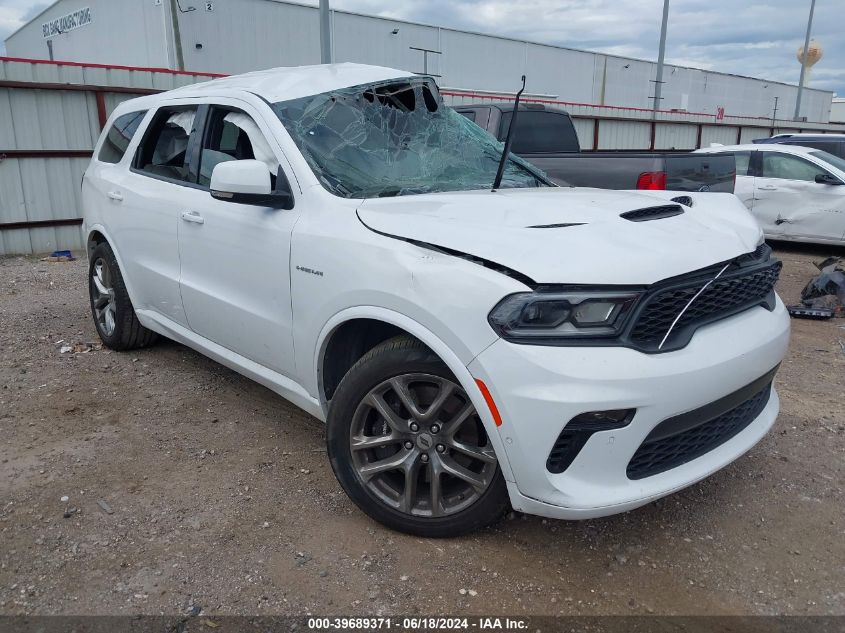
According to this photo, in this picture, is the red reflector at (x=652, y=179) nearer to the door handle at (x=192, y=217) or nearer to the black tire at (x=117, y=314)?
the door handle at (x=192, y=217)

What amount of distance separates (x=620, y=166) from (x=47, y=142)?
808 centimetres

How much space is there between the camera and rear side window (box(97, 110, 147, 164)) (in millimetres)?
4750

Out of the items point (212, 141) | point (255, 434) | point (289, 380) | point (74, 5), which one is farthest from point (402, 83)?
point (74, 5)

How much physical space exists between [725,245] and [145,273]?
3.35 metres

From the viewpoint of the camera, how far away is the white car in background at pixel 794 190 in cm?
916

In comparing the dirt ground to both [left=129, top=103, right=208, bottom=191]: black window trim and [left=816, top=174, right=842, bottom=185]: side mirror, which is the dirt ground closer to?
[left=129, top=103, right=208, bottom=191]: black window trim

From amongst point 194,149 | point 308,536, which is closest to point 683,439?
point 308,536

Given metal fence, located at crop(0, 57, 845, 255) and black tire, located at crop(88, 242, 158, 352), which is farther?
metal fence, located at crop(0, 57, 845, 255)

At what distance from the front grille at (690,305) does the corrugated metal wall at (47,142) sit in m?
9.97

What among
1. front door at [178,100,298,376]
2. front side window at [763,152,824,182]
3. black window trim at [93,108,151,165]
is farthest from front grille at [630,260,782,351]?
front side window at [763,152,824,182]

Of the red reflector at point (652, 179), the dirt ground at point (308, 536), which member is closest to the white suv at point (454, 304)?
the dirt ground at point (308, 536)

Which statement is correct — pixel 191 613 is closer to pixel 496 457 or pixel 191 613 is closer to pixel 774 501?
pixel 496 457

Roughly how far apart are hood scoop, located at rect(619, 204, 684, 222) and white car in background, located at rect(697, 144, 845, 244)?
23.8ft

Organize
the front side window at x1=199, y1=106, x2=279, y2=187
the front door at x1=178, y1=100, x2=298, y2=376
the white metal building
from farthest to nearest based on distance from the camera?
the white metal building, the front side window at x1=199, y1=106, x2=279, y2=187, the front door at x1=178, y1=100, x2=298, y2=376
